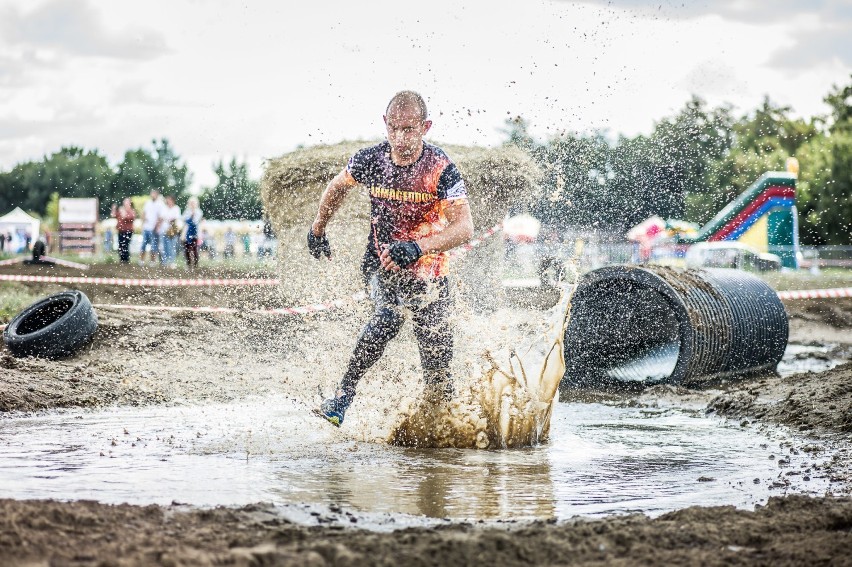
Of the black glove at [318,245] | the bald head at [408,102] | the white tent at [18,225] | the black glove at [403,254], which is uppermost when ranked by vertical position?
the white tent at [18,225]

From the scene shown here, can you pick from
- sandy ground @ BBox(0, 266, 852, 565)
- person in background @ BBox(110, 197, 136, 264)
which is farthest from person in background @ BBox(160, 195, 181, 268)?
sandy ground @ BBox(0, 266, 852, 565)

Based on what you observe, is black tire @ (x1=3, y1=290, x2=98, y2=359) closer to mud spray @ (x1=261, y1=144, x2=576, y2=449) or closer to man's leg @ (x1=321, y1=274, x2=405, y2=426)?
mud spray @ (x1=261, y1=144, x2=576, y2=449)

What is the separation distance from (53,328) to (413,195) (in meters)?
5.95

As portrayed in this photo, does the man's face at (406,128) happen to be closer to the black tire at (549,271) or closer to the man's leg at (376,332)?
the man's leg at (376,332)

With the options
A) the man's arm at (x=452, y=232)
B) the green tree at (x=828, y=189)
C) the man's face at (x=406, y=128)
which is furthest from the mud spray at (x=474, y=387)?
the green tree at (x=828, y=189)

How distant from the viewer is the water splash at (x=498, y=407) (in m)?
7.05

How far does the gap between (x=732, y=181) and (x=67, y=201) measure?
37969 mm

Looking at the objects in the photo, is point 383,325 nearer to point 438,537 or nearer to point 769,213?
point 438,537

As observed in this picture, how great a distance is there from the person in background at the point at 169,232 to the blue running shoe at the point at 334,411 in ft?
60.4

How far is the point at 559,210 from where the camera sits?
4316 cm

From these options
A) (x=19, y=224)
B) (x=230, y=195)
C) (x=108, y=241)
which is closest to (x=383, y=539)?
(x=108, y=241)

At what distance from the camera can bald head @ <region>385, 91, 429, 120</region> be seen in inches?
267

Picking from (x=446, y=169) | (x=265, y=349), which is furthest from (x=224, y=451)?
(x=265, y=349)

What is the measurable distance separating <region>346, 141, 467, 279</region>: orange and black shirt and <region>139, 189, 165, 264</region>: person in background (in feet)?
60.5
